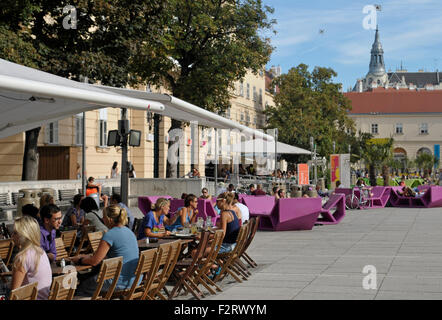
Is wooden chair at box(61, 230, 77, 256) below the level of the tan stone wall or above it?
below

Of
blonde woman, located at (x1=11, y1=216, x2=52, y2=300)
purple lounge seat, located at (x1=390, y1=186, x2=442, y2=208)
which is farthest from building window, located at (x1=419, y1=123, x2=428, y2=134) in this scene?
blonde woman, located at (x1=11, y1=216, x2=52, y2=300)

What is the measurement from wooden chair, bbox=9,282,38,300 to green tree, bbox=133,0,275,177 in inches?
983

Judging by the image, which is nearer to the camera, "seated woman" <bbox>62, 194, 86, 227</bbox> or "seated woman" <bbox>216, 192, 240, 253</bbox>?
"seated woman" <bbox>216, 192, 240, 253</bbox>

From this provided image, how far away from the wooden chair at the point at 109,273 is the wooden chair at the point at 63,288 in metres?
0.40

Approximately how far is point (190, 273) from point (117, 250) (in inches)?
71.2

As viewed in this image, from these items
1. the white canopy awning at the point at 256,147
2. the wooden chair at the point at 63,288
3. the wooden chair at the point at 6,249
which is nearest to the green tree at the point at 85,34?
the wooden chair at the point at 6,249

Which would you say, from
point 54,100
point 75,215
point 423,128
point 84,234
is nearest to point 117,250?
point 54,100

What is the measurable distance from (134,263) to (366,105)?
358 feet

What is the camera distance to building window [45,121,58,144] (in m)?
28.9

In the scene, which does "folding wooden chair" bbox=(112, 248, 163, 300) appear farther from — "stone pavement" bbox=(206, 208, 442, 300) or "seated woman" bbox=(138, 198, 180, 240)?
"seated woman" bbox=(138, 198, 180, 240)

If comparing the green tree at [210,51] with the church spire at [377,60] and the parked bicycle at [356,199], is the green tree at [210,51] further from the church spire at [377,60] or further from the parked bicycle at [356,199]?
the church spire at [377,60]

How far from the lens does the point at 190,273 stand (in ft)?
29.4
